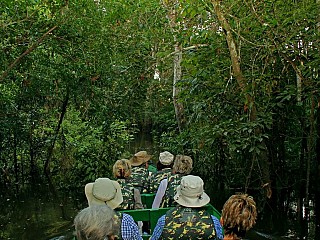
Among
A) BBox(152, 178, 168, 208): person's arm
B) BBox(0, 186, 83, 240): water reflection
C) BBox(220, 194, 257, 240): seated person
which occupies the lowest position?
BBox(0, 186, 83, 240): water reflection

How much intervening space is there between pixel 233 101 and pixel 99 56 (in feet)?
11.1

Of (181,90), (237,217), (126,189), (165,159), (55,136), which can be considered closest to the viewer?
(237,217)

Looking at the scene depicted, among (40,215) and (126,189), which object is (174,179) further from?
(40,215)

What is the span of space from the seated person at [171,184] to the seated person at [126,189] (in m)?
0.37

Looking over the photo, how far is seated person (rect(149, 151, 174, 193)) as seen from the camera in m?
6.53

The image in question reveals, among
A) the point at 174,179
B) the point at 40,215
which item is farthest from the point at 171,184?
the point at 40,215

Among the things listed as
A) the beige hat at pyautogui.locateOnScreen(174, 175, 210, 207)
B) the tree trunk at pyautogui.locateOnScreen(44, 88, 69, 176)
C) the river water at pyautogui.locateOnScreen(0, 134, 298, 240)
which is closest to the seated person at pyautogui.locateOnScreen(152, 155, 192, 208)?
the beige hat at pyautogui.locateOnScreen(174, 175, 210, 207)

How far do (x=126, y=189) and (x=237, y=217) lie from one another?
2709 millimetres

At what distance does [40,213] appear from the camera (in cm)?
982

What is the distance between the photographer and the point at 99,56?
1023 centimetres

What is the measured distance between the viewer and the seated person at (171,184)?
601cm

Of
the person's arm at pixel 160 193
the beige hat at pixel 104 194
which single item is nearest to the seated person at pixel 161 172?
the person's arm at pixel 160 193

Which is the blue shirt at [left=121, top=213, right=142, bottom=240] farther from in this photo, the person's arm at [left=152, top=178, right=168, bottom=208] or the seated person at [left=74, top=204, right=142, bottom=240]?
the person's arm at [left=152, top=178, right=168, bottom=208]

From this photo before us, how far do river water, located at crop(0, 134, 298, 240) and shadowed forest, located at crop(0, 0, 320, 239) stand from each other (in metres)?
0.35
